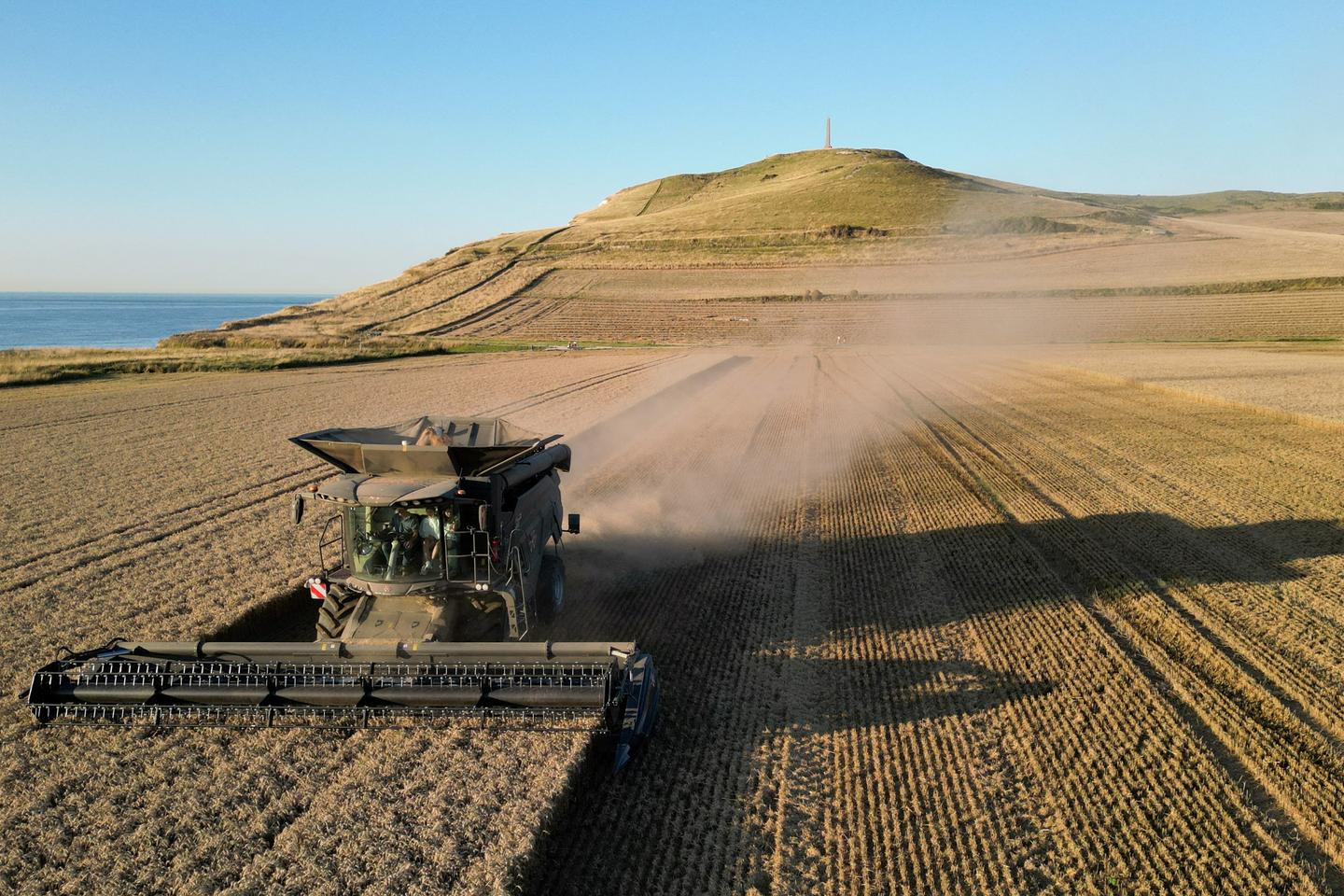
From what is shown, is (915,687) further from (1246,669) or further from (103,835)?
(103,835)

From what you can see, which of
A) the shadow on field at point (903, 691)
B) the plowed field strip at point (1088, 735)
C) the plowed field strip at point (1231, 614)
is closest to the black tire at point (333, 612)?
the shadow on field at point (903, 691)

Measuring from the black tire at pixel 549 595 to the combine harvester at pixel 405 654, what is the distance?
101 cm

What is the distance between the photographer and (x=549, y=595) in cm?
1095

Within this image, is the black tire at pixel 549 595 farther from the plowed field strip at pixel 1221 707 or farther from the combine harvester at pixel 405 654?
the plowed field strip at pixel 1221 707

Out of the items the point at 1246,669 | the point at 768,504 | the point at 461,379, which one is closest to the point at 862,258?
the point at 461,379

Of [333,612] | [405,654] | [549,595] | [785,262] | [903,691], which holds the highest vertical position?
[785,262]

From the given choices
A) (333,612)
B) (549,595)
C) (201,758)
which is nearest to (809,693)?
(549,595)

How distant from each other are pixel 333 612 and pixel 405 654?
4.24 feet

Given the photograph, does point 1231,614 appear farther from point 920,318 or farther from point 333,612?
point 920,318

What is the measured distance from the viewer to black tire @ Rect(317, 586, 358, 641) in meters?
9.27

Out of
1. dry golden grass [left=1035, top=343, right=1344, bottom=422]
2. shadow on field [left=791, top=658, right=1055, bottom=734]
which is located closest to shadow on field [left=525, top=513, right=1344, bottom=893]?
shadow on field [left=791, top=658, right=1055, bottom=734]

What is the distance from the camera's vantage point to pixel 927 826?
7.01 m

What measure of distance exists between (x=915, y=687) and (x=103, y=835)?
7569 millimetres

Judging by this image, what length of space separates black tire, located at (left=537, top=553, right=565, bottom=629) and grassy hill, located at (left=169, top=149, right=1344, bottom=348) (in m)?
52.6
